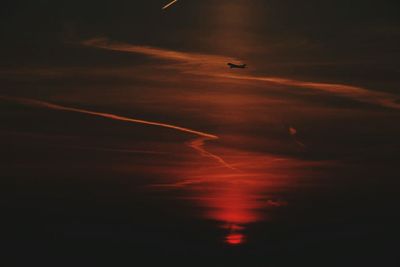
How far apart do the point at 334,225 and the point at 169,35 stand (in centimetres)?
2480

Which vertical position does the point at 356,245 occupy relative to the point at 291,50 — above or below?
below

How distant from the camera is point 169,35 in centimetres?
5775

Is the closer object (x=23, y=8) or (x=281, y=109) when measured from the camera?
(x=281, y=109)

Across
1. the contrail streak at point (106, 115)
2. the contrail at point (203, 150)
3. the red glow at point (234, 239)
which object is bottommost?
the red glow at point (234, 239)

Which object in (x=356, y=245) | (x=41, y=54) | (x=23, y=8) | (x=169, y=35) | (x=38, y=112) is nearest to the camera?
(x=356, y=245)

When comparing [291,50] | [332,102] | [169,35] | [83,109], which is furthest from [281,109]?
[169,35]

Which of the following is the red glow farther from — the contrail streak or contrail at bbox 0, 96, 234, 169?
the contrail streak

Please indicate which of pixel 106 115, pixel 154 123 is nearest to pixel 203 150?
pixel 154 123

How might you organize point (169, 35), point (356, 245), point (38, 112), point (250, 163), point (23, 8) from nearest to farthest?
point (356, 245) < point (250, 163) < point (38, 112) < point (169, 35) < point (23, 8)

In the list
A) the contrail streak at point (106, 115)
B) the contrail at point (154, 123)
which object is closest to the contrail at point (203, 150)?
the contrail at point (154, 123)

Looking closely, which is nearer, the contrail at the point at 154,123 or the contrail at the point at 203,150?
the contrail at the point at 203,150

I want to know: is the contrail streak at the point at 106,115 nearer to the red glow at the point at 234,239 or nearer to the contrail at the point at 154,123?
the contrail at the point at 154,123

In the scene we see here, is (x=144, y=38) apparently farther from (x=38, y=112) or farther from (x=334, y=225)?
(x=334, y=225)

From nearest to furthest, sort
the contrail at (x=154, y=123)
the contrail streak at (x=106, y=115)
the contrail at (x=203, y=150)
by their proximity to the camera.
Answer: the contrail at (x=203, y=150) → the contrail at (x=154, y=123) → the contrail streak at (x=106, y=115)
